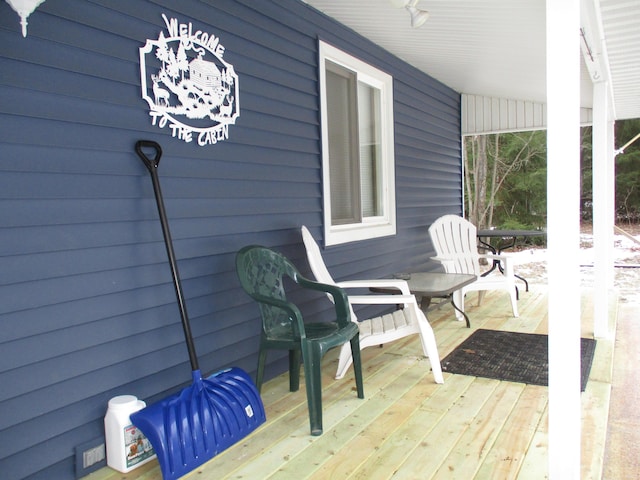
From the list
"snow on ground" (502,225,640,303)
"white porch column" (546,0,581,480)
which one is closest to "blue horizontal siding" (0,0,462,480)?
"white porch column" (546,0,581,480)

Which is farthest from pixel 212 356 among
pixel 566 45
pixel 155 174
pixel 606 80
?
pixel 606 80

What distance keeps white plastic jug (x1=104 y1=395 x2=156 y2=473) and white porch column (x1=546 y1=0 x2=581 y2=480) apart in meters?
1.60

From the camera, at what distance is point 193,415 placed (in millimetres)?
2023

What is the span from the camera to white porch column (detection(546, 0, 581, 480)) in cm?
163

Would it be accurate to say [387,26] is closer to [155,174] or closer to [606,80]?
[606,80]

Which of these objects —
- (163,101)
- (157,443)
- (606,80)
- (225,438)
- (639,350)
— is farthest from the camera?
(606,80)

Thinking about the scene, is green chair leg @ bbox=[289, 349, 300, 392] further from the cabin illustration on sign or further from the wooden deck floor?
the cabin illustration on sign

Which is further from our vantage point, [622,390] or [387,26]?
[387,26]

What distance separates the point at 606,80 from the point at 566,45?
107 inches

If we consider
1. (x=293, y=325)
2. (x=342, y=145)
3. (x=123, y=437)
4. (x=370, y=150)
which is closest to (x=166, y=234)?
(x=293, y=325)

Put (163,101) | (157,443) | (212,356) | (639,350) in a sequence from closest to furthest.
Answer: (157,443) < (163,101) < (212,356) < (639,350)

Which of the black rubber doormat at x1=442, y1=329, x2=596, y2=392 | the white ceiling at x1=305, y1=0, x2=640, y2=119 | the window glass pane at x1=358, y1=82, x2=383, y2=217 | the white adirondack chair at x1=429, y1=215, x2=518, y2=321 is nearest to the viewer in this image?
the black rubber doormat at x1=442, y1=329, x2=596, y2=392

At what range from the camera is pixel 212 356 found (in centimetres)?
268

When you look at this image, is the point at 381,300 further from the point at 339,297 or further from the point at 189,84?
the point at 189,84
